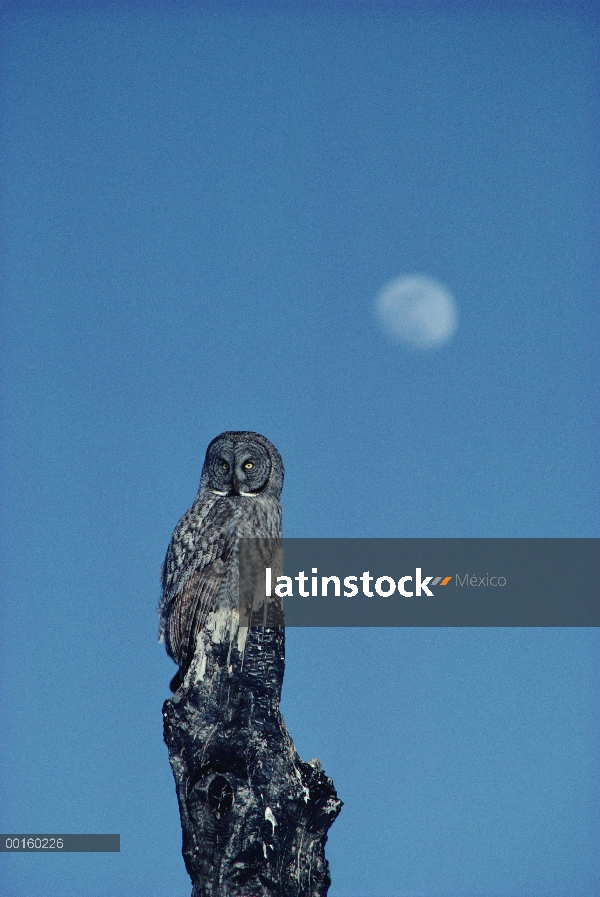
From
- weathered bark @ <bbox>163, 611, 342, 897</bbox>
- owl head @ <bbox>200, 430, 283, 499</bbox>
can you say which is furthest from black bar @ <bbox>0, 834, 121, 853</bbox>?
owl head @ <bbox>200, 430, 283, 499</bbox>

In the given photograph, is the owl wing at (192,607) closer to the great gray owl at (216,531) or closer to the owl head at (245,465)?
the great gray owl at (216,531)

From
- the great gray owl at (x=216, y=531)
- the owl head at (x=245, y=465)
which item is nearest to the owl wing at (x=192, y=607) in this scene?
the great gray owl at (x=216, y=531)

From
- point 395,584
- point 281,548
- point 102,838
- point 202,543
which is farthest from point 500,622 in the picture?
point 102,838

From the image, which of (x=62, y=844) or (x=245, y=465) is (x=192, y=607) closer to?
(x=245, y=465)

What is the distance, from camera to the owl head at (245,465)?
6.01 meters

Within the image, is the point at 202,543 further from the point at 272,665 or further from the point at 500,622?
the point at 500,622

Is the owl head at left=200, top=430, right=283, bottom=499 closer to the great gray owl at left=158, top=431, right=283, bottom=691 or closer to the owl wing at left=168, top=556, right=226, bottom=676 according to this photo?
the great gray owl at left=158, top=431, right=283, bottom=691

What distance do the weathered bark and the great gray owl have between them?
14.9 inches

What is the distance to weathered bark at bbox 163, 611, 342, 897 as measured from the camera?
5.20 m

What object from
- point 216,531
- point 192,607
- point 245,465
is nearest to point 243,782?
point 192,607

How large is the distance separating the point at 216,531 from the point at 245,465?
405 millimetres

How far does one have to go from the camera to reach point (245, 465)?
19.8 ft

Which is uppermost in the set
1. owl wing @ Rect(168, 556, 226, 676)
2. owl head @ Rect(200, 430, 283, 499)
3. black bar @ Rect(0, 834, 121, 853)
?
owl head @ Rect(200, 430, 283, 499)

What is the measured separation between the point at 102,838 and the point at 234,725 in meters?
1.25
